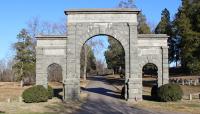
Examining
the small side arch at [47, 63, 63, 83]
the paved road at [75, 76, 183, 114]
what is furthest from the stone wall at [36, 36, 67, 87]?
the small side arch at [47, 63, 63, 83]

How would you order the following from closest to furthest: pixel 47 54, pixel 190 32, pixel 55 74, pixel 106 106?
1. pixel 106 106
2. pixel 47 54
3. pixel 190 32
4. pixel 55 74

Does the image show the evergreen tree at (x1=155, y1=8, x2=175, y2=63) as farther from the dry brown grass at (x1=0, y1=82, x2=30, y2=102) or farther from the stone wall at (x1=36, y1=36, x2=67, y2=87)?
the stone wall at (x1=36, y1=36, x2=67, y2=87)

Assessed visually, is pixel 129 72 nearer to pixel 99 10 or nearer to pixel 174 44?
pixel 99 10

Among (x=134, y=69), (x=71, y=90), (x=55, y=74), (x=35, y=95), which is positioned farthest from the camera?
(x=55, y=74)

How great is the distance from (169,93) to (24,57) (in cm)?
3629

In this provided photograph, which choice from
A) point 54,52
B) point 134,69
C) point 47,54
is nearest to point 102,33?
point 134,69

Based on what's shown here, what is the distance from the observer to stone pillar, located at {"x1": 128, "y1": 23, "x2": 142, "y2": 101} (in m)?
36.4

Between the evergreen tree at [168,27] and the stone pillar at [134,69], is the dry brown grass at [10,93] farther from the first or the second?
the evergreen tree at [168,27]

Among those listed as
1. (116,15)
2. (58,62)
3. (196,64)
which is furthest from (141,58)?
(196,64)

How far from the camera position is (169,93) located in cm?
3384

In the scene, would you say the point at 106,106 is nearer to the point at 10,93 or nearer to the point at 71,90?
the point at 71,90

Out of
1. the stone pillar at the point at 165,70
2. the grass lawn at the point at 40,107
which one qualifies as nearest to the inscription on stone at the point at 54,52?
the grass lawn at the point at 40,107

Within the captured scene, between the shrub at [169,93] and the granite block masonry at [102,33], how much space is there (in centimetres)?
264

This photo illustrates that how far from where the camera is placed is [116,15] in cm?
3712
